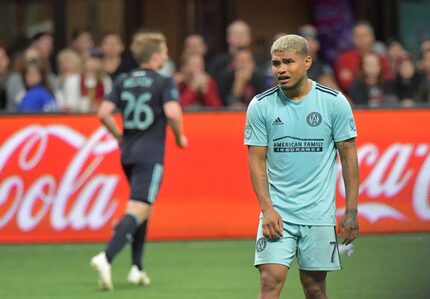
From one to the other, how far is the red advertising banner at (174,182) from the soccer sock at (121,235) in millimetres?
3423

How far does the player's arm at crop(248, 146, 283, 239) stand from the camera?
799 cm

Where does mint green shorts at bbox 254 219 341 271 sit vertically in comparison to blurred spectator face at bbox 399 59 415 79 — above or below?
above

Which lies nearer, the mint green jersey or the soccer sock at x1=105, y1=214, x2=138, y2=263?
the mint green jersey

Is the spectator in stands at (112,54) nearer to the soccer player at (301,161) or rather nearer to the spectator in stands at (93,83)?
the spectator in stands at (93,83)

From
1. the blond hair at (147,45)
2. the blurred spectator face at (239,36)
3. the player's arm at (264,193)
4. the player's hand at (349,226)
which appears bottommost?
the blurred spectator face at (239,36)

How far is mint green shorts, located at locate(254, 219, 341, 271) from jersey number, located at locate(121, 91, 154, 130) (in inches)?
154

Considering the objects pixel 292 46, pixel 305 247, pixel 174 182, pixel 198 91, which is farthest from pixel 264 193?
pixel 198 91

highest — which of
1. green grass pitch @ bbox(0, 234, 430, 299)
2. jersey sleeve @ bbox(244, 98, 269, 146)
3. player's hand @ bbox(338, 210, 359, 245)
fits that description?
jersey sleeve @ bbox(244, 98, 269, 146)

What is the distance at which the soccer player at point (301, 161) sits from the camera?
8.06m

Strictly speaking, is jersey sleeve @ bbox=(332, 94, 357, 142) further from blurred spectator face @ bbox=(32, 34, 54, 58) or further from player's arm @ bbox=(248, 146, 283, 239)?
blurred spectator face @ bbox=(32, 34, 54, 58)

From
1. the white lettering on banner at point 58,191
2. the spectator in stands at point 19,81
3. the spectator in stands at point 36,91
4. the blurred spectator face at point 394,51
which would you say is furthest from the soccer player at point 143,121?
the blurred spectator face at point 394,51

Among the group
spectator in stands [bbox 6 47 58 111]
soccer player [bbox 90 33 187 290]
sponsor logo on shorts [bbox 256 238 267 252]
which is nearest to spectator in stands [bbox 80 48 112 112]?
spectator in stands [bbox 6 47 58 111]

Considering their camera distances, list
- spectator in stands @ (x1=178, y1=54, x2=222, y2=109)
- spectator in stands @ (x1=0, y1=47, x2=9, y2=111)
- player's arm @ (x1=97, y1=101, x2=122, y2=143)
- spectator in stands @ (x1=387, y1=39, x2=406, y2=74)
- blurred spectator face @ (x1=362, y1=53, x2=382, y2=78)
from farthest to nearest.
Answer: spectator in stands @ (x1=387, y1=39, x2=406, y2=74) → spectator in stands @ (x1=0, y1=47, x2=9, y2=111) → blurred spectator face @ (x1=362, y1=53, x2=382, y2=78) → spectator in stands @ (x1=178, y1=54, x2=222, y2=109) → player's arm @ (x1=97, y1=101, x2=122, y2=143)

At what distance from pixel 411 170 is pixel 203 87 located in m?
2.99
